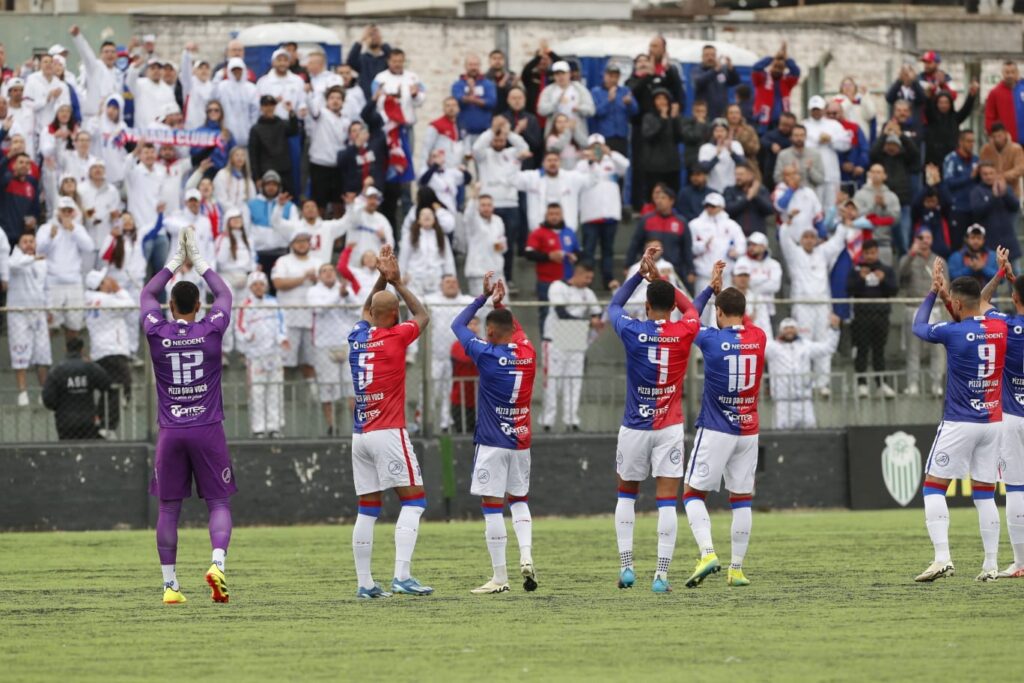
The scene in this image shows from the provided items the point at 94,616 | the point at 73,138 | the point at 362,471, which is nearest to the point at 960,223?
the point at 73,138

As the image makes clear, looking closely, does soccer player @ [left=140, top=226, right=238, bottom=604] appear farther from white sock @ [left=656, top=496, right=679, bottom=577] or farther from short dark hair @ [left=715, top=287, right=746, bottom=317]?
short dark hair @ [left=715, top=287, right=746, bottom=317]

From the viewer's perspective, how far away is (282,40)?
2973 centimetres

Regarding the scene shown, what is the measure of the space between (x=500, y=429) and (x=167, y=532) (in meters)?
2.58

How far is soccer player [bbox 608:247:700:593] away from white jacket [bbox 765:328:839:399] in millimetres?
8373

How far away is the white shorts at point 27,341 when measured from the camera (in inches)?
837

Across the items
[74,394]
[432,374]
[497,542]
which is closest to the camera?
[497,542]

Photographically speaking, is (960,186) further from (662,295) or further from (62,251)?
(662,295)

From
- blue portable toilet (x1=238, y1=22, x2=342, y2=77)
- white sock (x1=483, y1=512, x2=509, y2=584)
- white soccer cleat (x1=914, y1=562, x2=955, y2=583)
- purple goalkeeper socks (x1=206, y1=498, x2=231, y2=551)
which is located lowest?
white soccer cleat (x1=914, y1=562, x2=955, y2=583)

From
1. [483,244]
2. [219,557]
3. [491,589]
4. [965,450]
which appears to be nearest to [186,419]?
[219,557]

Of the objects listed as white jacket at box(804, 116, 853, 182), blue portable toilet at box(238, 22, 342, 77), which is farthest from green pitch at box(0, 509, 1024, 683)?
blue portable toilet at box(238, 22, 342, 77)

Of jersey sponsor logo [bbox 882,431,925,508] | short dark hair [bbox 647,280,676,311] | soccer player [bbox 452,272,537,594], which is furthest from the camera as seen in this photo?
jersey sponsor logo [bbox 882,431,925,508]

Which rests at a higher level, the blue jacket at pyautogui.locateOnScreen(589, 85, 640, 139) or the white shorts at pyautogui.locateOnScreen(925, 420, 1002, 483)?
the blue jacket at pyautogui.locateOnScreen(589, 85, 640, 139)

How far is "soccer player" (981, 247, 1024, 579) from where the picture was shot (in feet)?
48.7

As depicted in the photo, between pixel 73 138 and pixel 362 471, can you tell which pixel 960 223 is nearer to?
pixel 73 138
